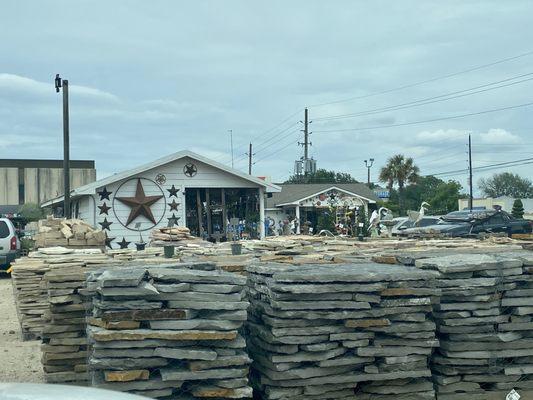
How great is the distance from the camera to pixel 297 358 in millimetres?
6605

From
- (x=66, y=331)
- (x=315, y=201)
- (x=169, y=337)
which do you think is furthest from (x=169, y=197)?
(x=315, y=201)

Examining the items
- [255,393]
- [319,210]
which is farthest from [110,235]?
[319,210]

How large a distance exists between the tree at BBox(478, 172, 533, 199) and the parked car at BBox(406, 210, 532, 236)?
92503 mm

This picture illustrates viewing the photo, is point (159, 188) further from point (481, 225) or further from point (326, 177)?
point (326, 177)

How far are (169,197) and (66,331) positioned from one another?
15671mm

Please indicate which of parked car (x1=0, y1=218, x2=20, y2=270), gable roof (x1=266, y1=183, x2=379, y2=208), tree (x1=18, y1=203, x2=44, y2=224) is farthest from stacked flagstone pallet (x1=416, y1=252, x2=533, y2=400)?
gable roof (x1=266, y1=183, x2=379, y2=208)

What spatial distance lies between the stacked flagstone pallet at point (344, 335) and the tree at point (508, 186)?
11387cm

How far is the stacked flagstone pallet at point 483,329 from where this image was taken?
7.22 metres

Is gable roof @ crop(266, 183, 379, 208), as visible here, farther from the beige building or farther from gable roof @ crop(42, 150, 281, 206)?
the beige building

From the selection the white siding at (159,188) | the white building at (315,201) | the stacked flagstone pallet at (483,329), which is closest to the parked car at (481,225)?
the white siding at (159,188)

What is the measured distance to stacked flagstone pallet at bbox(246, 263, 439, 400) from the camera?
6.60 metres

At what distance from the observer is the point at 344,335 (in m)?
6.68

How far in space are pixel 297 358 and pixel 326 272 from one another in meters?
0.85

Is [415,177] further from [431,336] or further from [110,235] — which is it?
[431,336]
